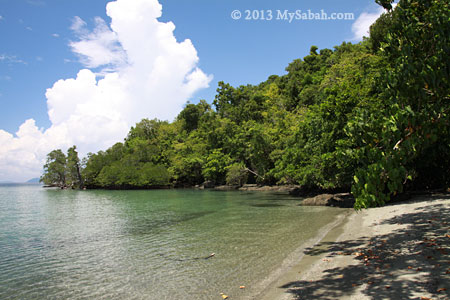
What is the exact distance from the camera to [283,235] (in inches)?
530

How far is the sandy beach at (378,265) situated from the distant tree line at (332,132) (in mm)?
1750

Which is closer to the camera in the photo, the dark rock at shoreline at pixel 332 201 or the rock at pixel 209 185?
the dark rock at shoreline at pixel 332 201

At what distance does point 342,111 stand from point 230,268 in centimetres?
1691

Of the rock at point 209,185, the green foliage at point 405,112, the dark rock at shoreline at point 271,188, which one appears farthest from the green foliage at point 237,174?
the green foliage at point 405,112

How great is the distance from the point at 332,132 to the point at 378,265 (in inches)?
628

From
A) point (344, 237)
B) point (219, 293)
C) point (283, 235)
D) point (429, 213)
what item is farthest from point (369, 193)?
point (429, 213)

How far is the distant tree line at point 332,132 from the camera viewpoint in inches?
220

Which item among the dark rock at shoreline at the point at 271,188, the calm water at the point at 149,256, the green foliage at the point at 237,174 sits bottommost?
the calm water at the point at 149,256

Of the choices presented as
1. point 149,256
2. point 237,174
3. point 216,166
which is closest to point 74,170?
point 216,166

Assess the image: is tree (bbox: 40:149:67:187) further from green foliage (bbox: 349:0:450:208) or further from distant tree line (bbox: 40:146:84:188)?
green foliage (bbox: 349:0:450:208)

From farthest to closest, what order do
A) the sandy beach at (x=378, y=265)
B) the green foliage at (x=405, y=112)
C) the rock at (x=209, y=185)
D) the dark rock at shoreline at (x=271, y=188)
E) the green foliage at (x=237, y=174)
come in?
the rock at (x=209, y=185), the green foliage at (x=237, y=174), the dark rock at shoreline at (x=271, y=188), the sandy beach at (x=378, y=265), the green foliage at (x=405, y=112)

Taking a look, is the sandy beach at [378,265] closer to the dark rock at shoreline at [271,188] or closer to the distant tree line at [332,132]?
the distant tree line at [332,132]

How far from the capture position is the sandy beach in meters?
5.71

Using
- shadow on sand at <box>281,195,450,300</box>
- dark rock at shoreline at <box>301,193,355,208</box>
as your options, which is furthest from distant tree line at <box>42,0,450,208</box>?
shadow on sand at <box>281,195,450,300</box>
